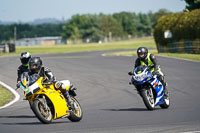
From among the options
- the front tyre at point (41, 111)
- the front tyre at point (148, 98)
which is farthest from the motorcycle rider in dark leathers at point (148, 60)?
the front tyre at point (41, 111)

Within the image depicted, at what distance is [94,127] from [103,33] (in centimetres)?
15412

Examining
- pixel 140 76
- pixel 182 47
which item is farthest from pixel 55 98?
pixel 182 47

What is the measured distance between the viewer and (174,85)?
18.7 meters

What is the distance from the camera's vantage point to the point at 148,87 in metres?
11.9

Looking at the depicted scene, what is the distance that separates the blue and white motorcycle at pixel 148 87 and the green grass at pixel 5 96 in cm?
549

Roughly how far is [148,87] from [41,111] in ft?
10.8

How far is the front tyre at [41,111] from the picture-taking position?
30.9 feet

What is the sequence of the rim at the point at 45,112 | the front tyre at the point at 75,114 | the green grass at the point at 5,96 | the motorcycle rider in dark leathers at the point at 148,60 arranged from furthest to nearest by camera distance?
1. the green grass at the point at 5,96
2. the motorcycle rider in dark leathers at the point at 148,60
3. the front tyre at the point at 75,114
4. the rim at the point at 45,112

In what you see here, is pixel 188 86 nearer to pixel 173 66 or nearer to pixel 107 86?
pixel 107 86

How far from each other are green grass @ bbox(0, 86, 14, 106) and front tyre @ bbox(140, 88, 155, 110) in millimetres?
5590

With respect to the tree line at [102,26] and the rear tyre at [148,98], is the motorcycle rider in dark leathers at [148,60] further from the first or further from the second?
the tree line at [102,26]

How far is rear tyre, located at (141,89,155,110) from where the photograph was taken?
11.5m

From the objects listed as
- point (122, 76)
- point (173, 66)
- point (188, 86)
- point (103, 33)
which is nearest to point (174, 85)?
point (188, 86)

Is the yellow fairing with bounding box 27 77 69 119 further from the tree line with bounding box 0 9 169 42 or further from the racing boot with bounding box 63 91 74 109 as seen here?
the tree line with bounding box 0 9 169 42
